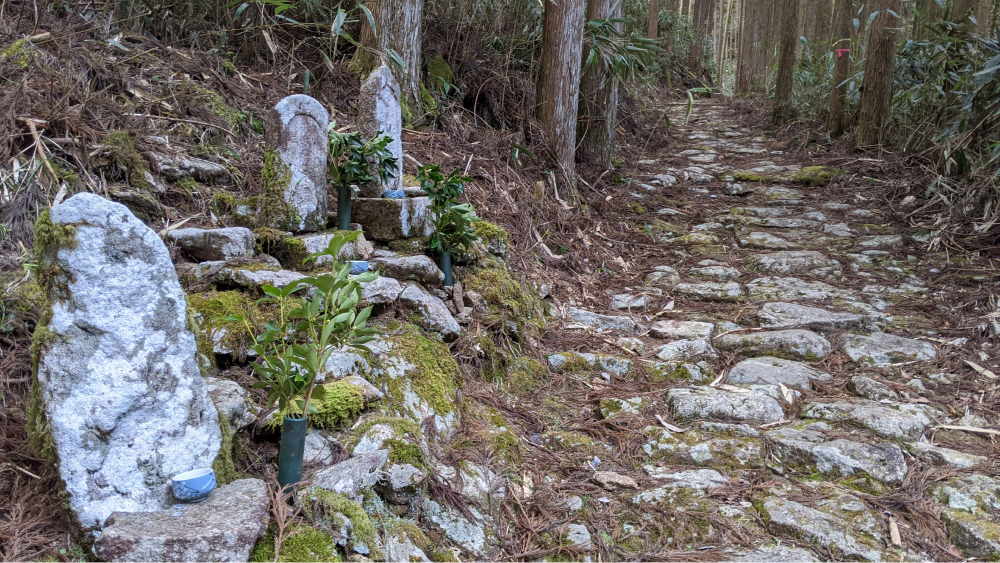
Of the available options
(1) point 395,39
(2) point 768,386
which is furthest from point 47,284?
(1) point 395,39

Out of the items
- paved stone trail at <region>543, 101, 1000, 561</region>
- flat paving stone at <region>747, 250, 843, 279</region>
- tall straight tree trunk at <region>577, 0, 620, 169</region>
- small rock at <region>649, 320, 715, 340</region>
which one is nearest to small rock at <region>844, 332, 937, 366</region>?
paved stone trail at <region>543, 101, 1000, 561</region>

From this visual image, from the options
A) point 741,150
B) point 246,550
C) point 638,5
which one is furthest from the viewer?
point 638,5

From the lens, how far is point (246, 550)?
1.51 meters

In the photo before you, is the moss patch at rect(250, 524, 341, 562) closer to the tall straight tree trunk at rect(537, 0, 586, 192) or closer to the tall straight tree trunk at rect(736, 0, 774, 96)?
the tall straight tree trunk at rect(537, 0, 586, 192)

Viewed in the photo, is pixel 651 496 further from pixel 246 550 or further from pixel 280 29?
→ pixel 280 29

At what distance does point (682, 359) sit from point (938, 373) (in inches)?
55.9

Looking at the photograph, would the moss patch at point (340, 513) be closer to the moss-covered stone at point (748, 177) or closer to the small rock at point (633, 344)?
the small rock at point (633, 344)

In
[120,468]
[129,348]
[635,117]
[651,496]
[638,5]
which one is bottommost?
[651,496]

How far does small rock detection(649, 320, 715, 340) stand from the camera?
4109 mm

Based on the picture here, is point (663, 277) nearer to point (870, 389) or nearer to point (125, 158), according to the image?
point (870, 389)

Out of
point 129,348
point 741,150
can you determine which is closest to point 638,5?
point 741,150

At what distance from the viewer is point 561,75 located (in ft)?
19.5

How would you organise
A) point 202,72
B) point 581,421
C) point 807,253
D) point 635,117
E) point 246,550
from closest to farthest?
point 246,550 < point 581,421 < point 202,72 < point 807,253 < point 635,117

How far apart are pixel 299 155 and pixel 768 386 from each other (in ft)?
9.33
